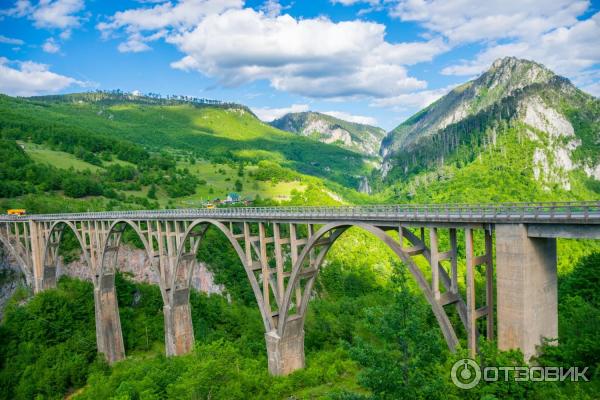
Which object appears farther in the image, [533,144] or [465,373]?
[533,144]

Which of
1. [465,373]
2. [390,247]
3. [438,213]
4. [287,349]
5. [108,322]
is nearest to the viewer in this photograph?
[465,373]

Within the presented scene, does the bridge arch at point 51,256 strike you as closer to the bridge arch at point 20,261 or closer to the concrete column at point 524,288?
the bridge arch at point 20,261

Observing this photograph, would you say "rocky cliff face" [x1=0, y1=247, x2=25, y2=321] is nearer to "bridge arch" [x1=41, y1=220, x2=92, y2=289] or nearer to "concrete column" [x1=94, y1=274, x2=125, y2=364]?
"bridge arch" [x1=41, y1=220, x2=92, y2=289]

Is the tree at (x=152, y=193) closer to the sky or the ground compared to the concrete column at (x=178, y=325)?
closer to the sky

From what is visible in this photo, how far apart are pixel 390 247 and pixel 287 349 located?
15.3 m

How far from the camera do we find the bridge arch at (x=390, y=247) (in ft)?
68.5

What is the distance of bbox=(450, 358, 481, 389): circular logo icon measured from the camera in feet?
50.9

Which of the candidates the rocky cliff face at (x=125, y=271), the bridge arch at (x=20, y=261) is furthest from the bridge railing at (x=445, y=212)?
the bridge arch at (x=20, y=261)

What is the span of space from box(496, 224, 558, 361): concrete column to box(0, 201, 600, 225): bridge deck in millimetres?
925

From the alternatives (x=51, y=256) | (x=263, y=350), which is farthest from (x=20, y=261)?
(x=263, y=350)

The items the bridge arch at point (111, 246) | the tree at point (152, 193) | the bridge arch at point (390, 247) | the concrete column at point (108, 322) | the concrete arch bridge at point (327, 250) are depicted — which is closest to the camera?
the concrete arch bridge at point (327, 250)

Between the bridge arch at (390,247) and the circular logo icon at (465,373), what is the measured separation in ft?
13.5

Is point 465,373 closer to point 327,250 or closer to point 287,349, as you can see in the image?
point 327,250

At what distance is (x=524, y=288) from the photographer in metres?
17.5
